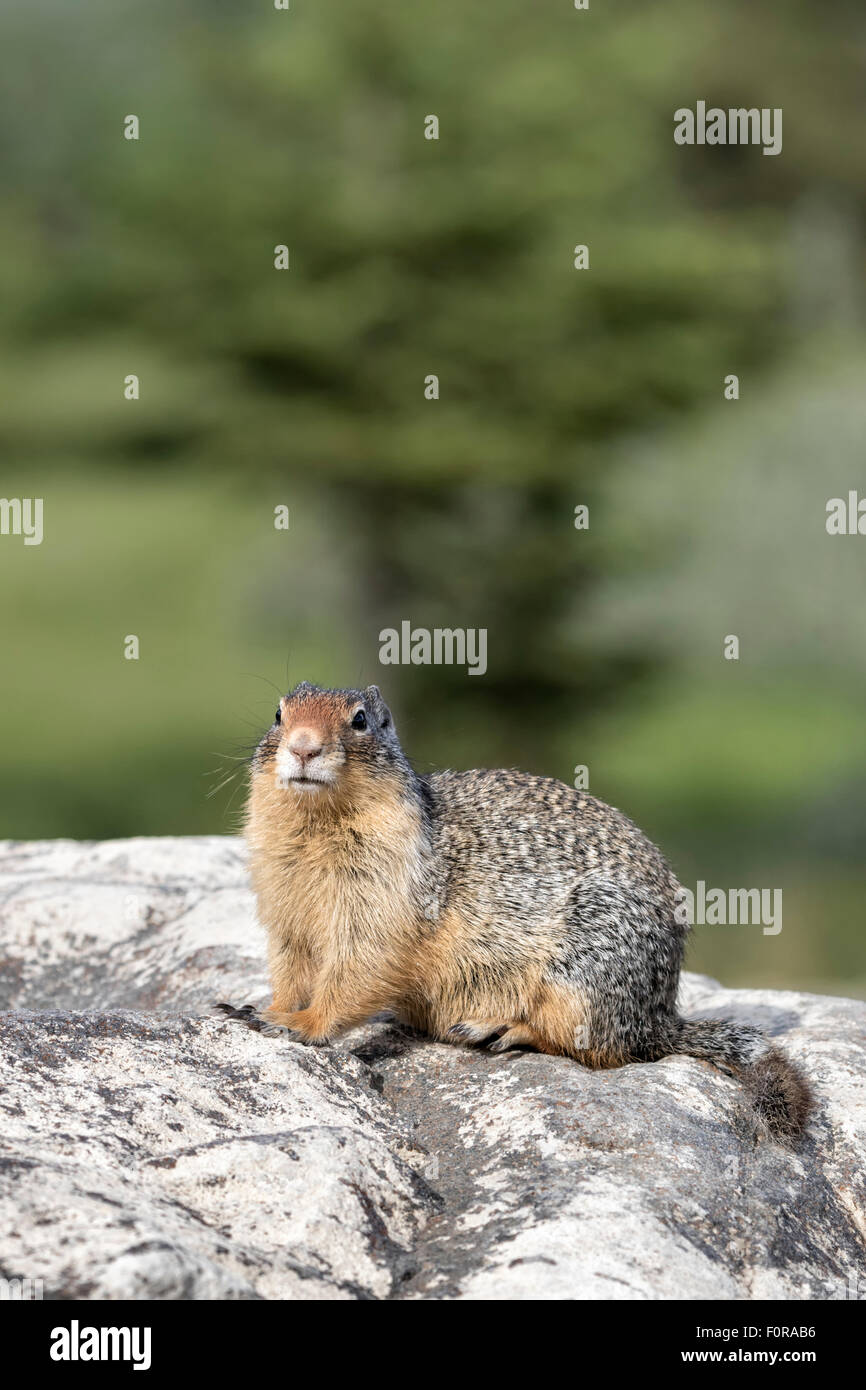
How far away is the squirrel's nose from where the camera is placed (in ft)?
19.6

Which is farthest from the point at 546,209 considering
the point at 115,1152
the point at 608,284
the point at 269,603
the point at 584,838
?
the point at 115,1152

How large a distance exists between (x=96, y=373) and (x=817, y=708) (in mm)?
17762

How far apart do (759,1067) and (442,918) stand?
1463 mm

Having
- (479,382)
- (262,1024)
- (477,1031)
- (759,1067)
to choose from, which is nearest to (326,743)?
(262,1024)

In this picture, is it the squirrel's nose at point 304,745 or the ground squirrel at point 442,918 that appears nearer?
the squirrel's nose at point 304,745

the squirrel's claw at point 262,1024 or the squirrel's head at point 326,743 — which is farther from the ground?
the squirrel's head at point 326,743

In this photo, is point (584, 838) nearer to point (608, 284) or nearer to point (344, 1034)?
point (344, 1034)

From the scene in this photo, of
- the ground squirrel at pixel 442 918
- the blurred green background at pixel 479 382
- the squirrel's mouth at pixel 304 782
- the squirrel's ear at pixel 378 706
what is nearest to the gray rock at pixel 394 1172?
the ground squirrel at pixel 442 918

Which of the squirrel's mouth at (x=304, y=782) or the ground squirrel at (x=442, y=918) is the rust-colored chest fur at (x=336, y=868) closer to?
the ground squirrel at (x=442, y=918)

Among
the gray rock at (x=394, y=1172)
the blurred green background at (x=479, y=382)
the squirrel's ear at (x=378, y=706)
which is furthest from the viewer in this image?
the blurred green background at (x=479, y=382)

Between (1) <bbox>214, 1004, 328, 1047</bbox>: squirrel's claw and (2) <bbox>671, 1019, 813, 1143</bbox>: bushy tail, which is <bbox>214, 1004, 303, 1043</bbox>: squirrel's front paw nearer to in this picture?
(1) <bbox>214, 1004, 328, 1047</bbox>: squirrel's claw

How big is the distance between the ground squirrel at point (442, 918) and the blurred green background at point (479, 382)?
8849mm

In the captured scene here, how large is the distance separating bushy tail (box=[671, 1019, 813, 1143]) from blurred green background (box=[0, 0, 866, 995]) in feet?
30.2

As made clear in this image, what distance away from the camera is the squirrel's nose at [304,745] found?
5.96 m
